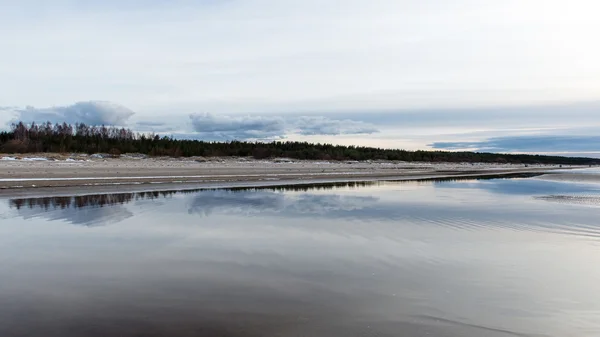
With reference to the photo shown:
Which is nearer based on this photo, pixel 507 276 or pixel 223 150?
pixel 507 276

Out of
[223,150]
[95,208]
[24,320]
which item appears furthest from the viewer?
[223,150]

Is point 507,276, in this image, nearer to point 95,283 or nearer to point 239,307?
point 239,307

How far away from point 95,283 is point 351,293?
360 centimetres

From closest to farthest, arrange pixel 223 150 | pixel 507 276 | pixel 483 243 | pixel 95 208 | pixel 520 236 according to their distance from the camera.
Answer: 1. pixel 507 276
2. pixel 483 243
3. pixel 520 236
4. pixel 95 208
5. pixel 223 150

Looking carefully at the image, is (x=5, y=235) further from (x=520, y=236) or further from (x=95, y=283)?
(x=520, y=236)

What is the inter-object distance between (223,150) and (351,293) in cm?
6615

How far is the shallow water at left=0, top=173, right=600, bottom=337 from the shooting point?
4969mm

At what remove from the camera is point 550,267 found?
7.56 m

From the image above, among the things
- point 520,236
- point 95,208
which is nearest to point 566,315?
point 520,236

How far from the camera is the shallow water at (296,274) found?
497cm

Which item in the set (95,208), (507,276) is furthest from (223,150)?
(507,276)

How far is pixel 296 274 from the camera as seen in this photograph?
6988mm

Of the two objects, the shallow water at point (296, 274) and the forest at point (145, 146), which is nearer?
the shallow water at point (296, 274)

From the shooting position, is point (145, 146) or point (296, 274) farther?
point (145, 146)
